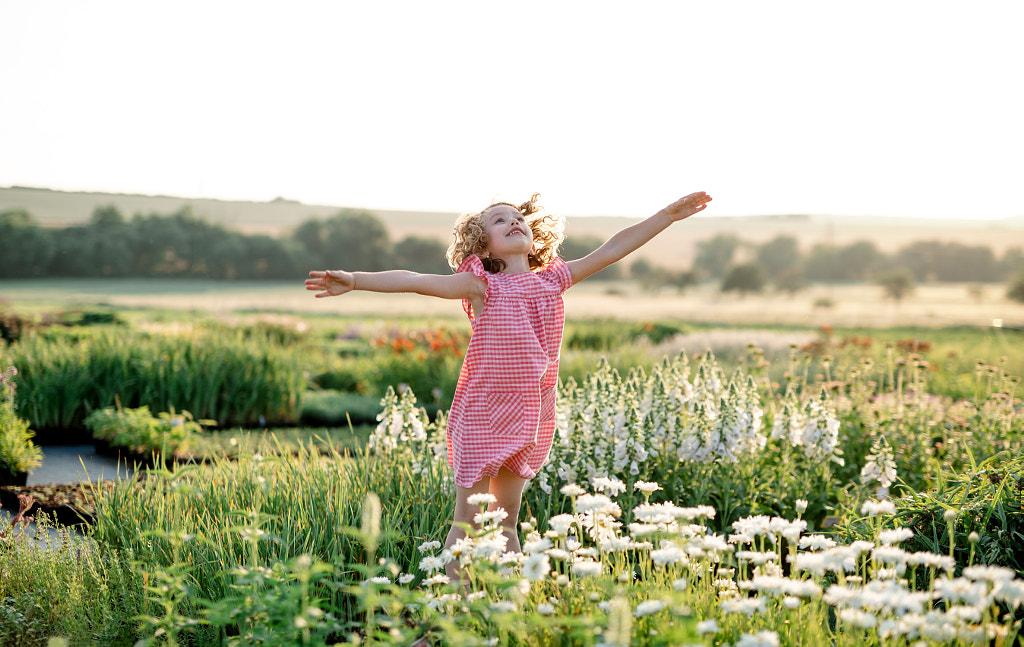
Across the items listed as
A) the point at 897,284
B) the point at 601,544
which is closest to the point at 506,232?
the point at 601,544

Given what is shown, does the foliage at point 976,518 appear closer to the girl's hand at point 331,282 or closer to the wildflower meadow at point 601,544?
the wildflower meadow at point 601,544

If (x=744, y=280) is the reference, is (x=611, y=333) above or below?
below

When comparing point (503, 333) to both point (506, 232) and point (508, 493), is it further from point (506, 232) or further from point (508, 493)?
point (508, 493)

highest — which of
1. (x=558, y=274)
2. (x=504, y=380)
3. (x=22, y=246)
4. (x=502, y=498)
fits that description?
(x=22, y=246)

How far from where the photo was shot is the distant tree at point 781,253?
68.8ft

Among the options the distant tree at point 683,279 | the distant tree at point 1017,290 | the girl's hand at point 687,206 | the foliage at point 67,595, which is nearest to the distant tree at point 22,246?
the distant tree at point 683,279

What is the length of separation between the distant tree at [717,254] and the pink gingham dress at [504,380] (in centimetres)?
1719

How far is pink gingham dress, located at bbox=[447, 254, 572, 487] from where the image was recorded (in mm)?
3529

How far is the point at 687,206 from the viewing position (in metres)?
3.91

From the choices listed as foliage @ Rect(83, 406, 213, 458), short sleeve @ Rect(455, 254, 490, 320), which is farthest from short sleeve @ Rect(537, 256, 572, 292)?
foliage @ Rect(83, 406, 213, 458)

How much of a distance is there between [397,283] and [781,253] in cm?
1948

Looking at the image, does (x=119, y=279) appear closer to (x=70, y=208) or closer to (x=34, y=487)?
(x=70, y=208)

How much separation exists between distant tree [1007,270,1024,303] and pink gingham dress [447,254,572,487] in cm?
1734

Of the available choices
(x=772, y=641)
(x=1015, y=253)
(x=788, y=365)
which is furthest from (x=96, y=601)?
(x=1015, y=253)
